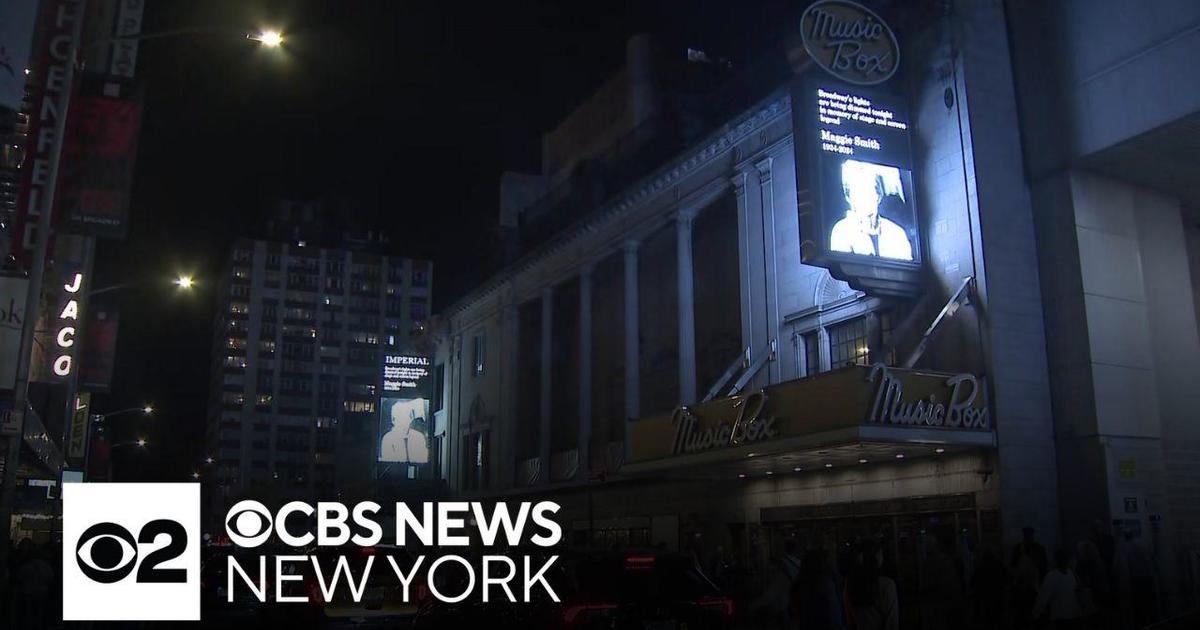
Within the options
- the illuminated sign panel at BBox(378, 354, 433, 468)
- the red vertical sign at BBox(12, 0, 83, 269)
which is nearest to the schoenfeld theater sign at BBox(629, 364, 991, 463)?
the red vertical sign at BBox(12, 0, 83, 269)

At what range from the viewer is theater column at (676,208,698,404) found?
29984 millimetres

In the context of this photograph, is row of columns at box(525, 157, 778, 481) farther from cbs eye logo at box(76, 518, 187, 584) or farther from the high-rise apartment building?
the high-rise apartment building

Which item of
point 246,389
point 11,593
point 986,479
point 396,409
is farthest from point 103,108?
point 246,389

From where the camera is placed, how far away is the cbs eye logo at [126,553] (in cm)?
923

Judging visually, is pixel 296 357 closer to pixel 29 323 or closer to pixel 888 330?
pixel 888 330

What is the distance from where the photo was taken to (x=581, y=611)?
10164 mm

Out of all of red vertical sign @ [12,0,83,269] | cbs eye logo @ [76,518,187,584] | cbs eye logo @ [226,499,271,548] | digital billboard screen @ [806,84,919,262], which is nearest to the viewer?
cbs eye logo @ [76,518,187,584]

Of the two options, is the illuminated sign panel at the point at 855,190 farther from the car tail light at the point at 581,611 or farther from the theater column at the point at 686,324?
the car tail light at the point at 581,611

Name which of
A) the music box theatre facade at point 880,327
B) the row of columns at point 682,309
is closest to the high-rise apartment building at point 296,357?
the row of columns at point 682,309

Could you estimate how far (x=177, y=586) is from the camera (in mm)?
9164

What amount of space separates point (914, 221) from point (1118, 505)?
6841 mm

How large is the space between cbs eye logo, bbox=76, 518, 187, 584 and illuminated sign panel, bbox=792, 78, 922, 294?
14.0 meters

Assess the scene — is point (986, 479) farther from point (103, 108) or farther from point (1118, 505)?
point (103, 108)

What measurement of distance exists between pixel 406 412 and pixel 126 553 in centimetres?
4536
